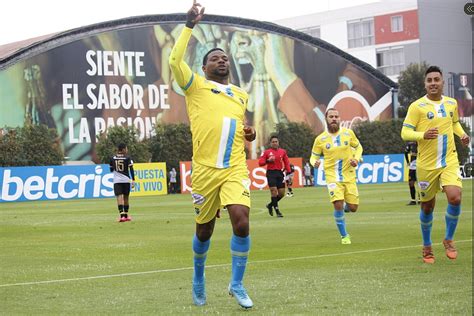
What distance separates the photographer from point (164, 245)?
19000mm

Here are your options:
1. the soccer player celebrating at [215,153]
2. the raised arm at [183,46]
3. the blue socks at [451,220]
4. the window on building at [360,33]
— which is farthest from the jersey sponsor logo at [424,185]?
the window on building at [360,33]

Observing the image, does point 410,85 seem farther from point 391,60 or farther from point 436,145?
point 436,145

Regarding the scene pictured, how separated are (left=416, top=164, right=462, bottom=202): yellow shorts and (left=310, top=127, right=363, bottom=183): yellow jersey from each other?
438 centimetres

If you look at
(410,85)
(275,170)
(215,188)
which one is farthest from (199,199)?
(410,85)

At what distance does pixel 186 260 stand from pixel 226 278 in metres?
2.91

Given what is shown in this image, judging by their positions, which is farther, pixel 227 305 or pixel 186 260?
pixel 186 260

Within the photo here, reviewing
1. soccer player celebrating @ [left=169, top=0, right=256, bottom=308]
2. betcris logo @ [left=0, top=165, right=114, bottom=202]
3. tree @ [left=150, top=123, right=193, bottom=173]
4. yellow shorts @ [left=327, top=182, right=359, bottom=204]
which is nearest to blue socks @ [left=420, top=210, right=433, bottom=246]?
yellow shorts @ [left=327, top=182, right=359, bottom=204]

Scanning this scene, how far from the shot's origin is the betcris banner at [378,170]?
6309 cm

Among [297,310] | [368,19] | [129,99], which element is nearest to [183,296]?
[297,310]

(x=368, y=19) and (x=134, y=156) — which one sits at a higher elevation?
(x=368, y=19)

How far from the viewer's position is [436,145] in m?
14.4

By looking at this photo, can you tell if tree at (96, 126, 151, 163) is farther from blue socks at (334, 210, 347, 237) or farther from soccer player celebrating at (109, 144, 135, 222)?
blue socks at (334, 210, 347, 237)

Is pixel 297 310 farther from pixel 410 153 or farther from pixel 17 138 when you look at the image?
pixel 17 138

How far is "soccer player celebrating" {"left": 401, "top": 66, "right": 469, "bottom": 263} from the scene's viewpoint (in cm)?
1434
